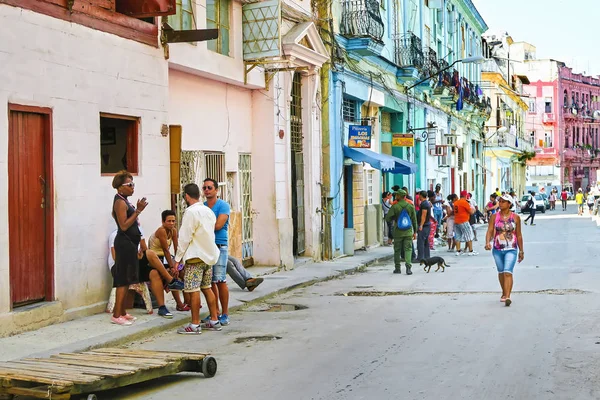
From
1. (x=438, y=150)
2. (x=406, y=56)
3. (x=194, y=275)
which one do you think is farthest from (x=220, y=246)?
(x=438, y=150)

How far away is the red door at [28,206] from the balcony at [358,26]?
41.1 feet

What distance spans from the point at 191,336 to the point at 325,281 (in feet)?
21.7

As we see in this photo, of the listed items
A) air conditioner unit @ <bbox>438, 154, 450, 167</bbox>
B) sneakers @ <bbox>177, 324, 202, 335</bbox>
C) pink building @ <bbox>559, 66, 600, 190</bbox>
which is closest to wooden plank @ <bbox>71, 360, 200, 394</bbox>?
sneakers @ <bbox>177, 324, 202, 335</bbox>

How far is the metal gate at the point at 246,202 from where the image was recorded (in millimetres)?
17297

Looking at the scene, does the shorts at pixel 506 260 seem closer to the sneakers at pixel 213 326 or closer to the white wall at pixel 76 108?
the sneakers at pixel 213 326

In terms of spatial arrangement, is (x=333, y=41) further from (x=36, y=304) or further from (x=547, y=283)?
(x=36, y=304)

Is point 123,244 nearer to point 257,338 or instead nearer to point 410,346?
point 257,338

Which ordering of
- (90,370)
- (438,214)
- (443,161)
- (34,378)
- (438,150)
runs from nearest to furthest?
1. (34,378)
2. (90,370)
3. (438,214)
4. (438,150)
5. (443,161)

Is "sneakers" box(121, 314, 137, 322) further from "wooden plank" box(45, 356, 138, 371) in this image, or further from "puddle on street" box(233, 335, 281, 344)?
"wooden plank" box(45, 356, 138, 371)

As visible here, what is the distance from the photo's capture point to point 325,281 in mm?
16562

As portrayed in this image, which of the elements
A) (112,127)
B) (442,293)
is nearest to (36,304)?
(112,127)

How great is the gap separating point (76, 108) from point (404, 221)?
8.28m

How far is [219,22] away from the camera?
15.8 m

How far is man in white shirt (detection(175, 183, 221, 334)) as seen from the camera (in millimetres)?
9836
